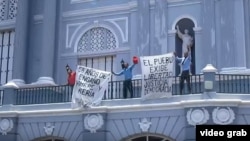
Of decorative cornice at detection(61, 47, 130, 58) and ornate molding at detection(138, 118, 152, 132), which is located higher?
decorative cornice at detection(61, 47, 130, 58)

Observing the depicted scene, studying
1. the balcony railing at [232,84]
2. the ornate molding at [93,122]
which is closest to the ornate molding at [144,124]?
the ornate molding at [93,122]

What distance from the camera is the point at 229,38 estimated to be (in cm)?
2066

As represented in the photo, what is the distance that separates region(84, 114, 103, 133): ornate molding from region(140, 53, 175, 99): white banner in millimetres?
1868

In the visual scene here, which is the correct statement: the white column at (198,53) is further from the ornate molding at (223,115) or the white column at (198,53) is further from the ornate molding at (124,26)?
the ornate molding at (223,115)

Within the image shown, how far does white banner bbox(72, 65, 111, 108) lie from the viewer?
18.5m

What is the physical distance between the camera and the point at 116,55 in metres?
23.1

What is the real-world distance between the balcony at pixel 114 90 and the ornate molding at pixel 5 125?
0.84 metres

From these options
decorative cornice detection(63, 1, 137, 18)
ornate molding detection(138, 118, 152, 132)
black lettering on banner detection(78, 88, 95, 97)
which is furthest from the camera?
decorative cornice detection(63, 1, 137, 18)

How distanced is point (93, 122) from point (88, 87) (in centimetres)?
144

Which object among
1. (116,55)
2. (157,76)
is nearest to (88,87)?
(157,76)

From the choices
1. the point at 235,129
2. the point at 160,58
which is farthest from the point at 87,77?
the point at 235,129

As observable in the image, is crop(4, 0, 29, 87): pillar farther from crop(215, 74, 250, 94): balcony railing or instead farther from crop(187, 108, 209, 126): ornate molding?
crop(215, 74, 250, 94): balcony railing

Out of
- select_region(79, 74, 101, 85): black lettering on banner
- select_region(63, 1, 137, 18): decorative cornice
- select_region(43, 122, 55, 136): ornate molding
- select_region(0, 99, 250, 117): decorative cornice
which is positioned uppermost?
select_region(63, 1, 137, 18): decorative cornice

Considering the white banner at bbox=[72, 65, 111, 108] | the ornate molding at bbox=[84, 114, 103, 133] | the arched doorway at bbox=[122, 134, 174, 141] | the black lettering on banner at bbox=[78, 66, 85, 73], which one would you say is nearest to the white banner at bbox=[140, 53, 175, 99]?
the arched doorway at bbox=[122, 134, 174, 141]
